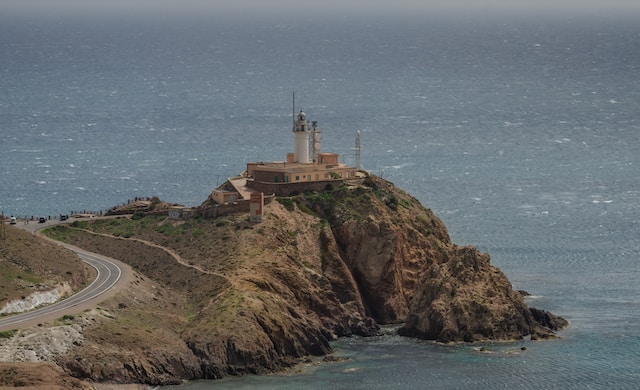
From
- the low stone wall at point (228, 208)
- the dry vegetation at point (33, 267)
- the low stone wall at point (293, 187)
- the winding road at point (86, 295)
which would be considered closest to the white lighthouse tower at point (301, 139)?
the low stone wall at point (293, 187)

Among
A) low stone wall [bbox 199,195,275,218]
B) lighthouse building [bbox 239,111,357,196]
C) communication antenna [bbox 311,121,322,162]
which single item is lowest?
low stone wall [bbox 199,195,275,218]

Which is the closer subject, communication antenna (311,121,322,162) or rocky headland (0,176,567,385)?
rocky headland (0,176,567,385)

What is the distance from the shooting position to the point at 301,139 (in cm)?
14888

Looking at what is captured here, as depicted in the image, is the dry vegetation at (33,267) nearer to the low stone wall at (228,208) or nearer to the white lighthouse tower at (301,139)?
the low stone wall at (228,208)

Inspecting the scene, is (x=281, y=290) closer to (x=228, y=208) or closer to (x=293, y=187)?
(x=228, y=208)

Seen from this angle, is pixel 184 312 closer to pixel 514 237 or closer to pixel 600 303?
pixel 600 303

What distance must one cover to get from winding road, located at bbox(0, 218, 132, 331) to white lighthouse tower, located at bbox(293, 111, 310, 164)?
20271 millimetres

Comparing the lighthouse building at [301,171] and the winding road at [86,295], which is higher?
the lighthouse building at [301,171]

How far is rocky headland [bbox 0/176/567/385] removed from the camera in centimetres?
11744

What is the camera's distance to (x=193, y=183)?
7470 inches

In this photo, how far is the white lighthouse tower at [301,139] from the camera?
5832 inches

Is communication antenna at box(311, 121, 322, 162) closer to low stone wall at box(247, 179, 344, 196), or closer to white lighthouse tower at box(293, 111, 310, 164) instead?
white lighthouse tower at box(293, 111, 310, 164)

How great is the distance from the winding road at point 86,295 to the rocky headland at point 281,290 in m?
1.24

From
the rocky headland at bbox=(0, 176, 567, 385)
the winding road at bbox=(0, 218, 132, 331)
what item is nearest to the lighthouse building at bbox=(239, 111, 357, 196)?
the rocky headland at bbox=(0, 176, 567, 385)
